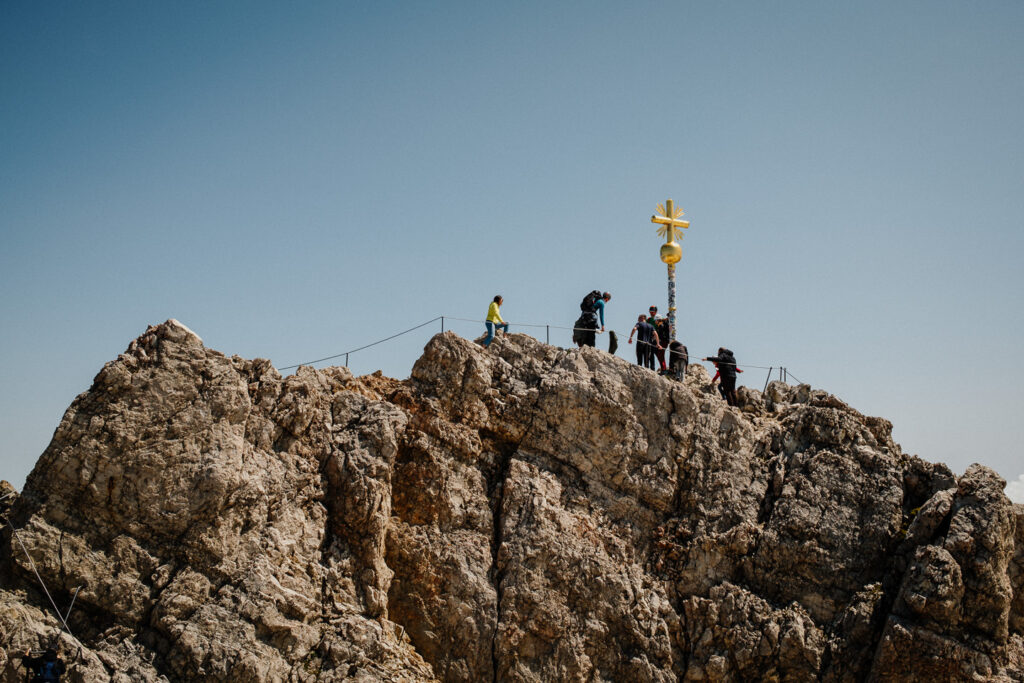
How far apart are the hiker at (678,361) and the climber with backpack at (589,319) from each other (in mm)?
2182

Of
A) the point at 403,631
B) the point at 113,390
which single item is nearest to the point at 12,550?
the point at 113,390

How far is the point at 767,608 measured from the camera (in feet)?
70.4

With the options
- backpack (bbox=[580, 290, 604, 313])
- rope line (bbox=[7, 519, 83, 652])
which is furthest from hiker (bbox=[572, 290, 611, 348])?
rope line (bbox=[7, 519, 83, 652])

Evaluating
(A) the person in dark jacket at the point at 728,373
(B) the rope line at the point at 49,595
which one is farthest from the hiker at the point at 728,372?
(B) the rope line at the point at 49,595

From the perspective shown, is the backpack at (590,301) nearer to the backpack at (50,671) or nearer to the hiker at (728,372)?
the hiker at (728,372)

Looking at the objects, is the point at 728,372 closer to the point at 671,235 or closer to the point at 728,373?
the point at 728,373

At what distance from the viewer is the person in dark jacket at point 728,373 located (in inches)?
1021

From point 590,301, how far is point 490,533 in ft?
23.6

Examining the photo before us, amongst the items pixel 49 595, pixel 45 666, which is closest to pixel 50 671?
pixel 45 666

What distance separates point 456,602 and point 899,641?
9231 millimetres

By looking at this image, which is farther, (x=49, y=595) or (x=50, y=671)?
(x=49, y=595)

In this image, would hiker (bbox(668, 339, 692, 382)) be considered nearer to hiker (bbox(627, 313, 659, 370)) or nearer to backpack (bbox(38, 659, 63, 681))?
hiker (bbox(627, 313, 659, 370))

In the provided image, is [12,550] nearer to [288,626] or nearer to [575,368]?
[288,626]

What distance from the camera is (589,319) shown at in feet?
83.7
